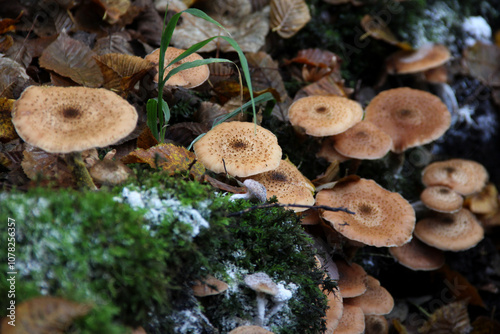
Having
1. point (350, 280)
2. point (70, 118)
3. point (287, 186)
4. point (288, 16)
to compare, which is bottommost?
point (350, 280)

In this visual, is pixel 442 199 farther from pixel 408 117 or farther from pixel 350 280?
pixel 350 280

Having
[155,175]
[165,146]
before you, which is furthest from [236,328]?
[165,146]

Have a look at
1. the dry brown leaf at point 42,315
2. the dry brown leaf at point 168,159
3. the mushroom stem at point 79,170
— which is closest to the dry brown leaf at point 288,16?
the dry brown leaf at point 168,159

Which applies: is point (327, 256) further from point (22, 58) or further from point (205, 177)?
point (22, 58)

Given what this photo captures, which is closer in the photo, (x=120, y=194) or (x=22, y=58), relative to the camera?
(x=120, y=194)

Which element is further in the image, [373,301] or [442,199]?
[442,199]

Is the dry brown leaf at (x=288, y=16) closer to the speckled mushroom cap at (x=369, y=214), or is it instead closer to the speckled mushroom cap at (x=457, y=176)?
the speckled mushroom cap at (x=369, y=214)

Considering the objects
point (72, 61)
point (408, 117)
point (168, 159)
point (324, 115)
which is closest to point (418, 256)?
point (408, 117)
